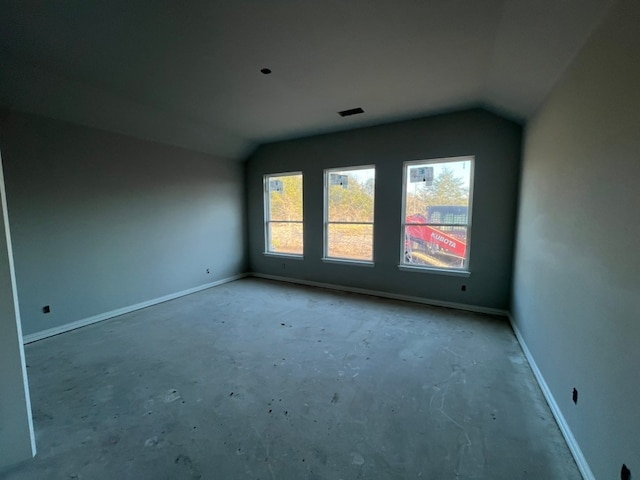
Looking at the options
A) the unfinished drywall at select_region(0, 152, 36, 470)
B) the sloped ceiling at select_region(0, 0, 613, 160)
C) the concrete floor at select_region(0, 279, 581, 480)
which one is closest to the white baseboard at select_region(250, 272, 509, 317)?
the concrete floor at select_region(0, 279, 581, 480)

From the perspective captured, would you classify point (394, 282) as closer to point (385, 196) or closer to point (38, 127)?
point (385, 196)

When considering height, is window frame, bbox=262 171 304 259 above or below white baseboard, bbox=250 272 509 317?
above

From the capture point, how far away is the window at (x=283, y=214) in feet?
17.7

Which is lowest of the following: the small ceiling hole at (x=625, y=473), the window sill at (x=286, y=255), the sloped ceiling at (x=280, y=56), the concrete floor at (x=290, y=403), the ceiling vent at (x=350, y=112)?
the concrete floor at (x=290, y=403)

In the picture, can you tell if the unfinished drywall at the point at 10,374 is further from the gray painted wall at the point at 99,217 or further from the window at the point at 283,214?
the window at the point at 283,214

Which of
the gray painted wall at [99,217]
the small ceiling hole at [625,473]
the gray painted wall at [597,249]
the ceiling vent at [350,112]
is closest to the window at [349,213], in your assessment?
the ceiling vent at [350,112]

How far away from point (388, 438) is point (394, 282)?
2901 millimetres

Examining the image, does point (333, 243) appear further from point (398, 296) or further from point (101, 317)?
point (101, 317)

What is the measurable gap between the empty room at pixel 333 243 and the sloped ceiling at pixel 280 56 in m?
0.02

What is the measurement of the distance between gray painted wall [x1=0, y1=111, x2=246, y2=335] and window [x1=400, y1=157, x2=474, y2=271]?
3732 millimetres

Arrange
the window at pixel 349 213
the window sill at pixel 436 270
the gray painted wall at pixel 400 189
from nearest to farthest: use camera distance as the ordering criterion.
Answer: the gray painted wall at pixel 400 189, the window sill at pixel 436 270, the window at pixel 349 213

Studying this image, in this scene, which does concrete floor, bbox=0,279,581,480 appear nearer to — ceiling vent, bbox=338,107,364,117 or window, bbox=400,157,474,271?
window, bbox=400,157,474,271

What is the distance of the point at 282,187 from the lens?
5527 mm

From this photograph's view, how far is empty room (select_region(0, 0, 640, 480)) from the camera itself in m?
1.49
